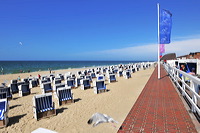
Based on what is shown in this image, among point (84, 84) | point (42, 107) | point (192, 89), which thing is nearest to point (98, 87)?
point (84, 84)

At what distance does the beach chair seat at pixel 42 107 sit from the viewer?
588 centimetres

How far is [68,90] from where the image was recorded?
796 centimetres

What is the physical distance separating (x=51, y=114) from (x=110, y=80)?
361 inches

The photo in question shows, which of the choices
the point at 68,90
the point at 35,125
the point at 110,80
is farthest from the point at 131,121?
the point at 110,80

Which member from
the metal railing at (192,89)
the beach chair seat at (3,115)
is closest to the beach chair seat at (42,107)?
the beach chair seat at (3,115)

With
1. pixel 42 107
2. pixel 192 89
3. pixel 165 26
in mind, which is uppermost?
pixel 165 26

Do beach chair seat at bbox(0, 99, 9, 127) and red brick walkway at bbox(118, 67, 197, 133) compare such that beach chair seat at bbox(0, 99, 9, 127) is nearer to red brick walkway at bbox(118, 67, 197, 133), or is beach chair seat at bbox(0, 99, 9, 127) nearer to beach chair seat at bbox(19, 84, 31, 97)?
red brick walkway at bbox(118, 67, 197, 133)

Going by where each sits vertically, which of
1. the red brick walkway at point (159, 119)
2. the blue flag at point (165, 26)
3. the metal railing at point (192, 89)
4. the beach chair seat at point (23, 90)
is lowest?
the beach chair seat at point (23, 90)

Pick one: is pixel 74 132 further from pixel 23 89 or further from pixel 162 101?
pixel 23 89

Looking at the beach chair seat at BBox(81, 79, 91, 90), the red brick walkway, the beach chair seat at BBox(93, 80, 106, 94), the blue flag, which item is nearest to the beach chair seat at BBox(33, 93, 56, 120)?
the red brick walkway

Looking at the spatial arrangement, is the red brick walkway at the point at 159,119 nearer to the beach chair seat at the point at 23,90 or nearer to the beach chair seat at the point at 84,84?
the beach chair seat at the point at 84,84

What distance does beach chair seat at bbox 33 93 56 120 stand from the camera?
19.3 ft

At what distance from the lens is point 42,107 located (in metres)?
6.14

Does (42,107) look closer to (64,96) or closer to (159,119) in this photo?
(64,96)
